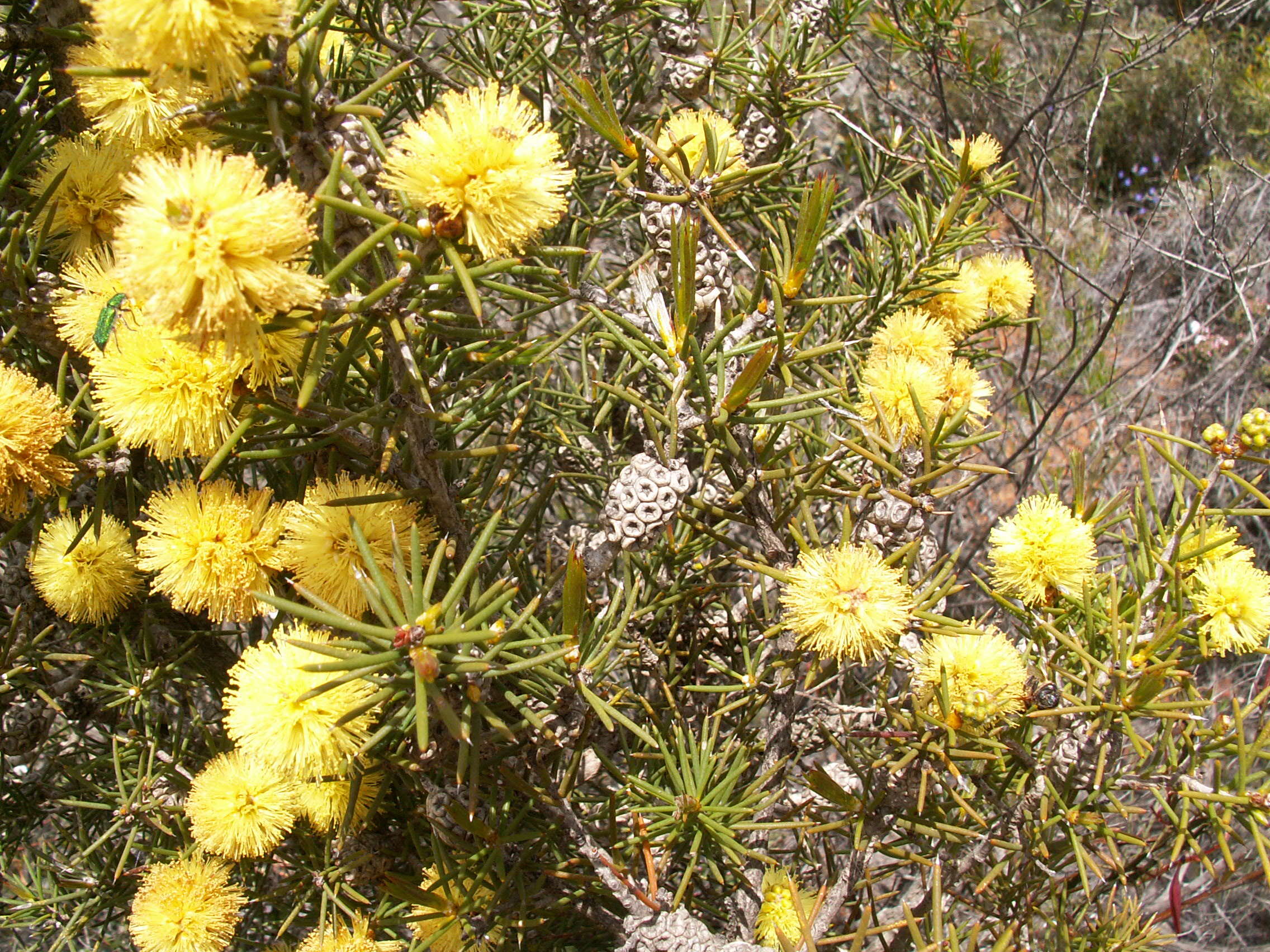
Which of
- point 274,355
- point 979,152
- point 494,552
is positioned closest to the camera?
point 274,355

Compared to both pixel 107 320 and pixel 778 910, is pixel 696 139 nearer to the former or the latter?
pixel 107 320

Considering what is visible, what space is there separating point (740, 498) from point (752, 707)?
341 mm

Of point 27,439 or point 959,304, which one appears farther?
point 959,304

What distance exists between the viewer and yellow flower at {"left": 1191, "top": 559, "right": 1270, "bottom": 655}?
32.5 inches

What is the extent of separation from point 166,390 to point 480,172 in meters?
0.33

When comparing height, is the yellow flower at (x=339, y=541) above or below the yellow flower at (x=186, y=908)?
above

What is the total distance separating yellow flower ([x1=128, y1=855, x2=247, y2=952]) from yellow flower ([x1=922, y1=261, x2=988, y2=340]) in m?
1.14

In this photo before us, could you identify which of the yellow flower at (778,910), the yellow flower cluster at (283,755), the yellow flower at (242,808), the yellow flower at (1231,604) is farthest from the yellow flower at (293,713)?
the yellow flower at (1231,604)

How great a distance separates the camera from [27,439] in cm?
76

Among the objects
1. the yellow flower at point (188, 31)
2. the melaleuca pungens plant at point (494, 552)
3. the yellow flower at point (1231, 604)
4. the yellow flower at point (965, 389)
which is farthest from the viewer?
the yellow flower at point (965, 389)

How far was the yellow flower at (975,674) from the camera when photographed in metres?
0.86

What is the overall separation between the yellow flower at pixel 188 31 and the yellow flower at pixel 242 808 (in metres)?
0.65

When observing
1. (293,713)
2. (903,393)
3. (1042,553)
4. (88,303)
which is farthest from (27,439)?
(1042,553)

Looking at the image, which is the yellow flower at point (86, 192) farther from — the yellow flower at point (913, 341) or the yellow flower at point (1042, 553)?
the yellow flower at point (1042, 553)
